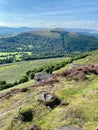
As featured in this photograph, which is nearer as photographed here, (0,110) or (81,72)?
(0,110)

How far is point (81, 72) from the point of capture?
5094 centimetres

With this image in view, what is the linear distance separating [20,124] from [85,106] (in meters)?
8.49

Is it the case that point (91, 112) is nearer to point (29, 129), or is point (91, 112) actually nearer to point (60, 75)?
point (29, 129)

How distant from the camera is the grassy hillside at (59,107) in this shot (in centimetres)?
3462

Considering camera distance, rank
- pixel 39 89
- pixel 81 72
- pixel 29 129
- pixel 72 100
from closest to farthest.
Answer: pixel 29 129, pixel 72 100, pixel 39 89, pixel 81 72

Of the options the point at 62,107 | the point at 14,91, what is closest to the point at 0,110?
the point at 14,91

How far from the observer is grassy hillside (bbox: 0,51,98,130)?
3462 centimetres

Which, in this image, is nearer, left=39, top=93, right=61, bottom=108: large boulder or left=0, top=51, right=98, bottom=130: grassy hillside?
left=0, top=51, right=98, bottom=130: grassy hillside

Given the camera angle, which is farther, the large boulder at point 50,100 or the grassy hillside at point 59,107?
the large boulder at point 50,100

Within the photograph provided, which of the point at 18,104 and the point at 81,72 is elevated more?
the point at 81,72

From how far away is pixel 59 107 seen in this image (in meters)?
38.4

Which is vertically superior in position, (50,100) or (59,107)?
(50,100)

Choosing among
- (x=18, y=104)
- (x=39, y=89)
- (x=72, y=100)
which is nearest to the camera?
(x=72, y=100)

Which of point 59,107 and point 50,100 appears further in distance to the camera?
point 50,100
